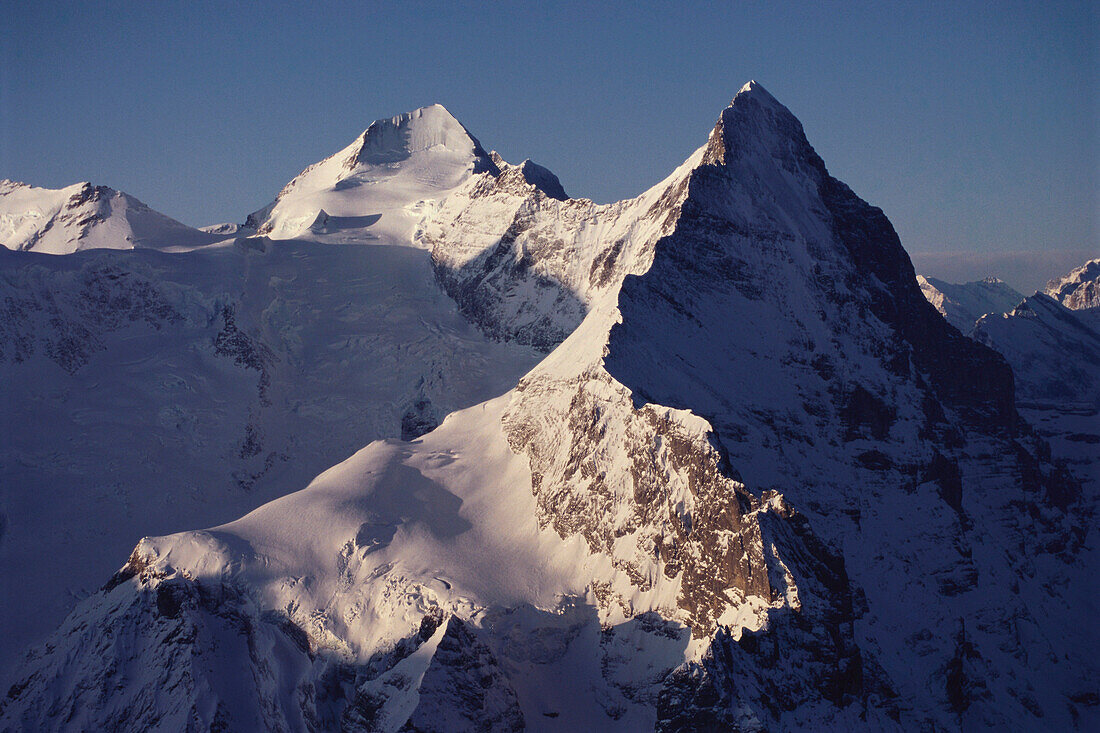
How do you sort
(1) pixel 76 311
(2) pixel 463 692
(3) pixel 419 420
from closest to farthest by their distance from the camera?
(2) pixel 463 692 < (3) pixel 419 420 < (1) pixel 76 311

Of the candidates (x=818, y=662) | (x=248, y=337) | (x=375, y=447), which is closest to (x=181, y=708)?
(x=375, y=447)

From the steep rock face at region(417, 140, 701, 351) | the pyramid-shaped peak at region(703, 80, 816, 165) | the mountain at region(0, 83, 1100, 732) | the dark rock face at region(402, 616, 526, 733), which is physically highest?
the pyramid-shaped peak at region(703, 80, 816, 165)

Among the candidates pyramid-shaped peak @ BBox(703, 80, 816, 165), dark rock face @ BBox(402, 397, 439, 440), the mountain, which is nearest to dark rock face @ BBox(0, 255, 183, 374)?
dark rock face @ BBox(402, 397, 439, 440)

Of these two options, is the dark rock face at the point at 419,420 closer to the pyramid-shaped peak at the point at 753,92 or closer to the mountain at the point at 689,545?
the mountain at the point at 689,545

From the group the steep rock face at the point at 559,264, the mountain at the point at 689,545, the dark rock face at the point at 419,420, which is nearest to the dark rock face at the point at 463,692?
the mountain at the point at 689,545

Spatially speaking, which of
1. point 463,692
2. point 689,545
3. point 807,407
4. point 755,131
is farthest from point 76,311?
point 689,545

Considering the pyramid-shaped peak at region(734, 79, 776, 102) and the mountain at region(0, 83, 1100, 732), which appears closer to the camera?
the mountain at region(0, 83, 1100, 732)

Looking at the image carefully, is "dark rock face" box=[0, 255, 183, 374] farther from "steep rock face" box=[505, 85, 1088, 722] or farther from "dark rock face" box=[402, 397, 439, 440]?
"steep rock face" box=[505, 85, 1088, 722]

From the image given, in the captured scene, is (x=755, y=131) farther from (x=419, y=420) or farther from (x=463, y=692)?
(x=463, y=692)
